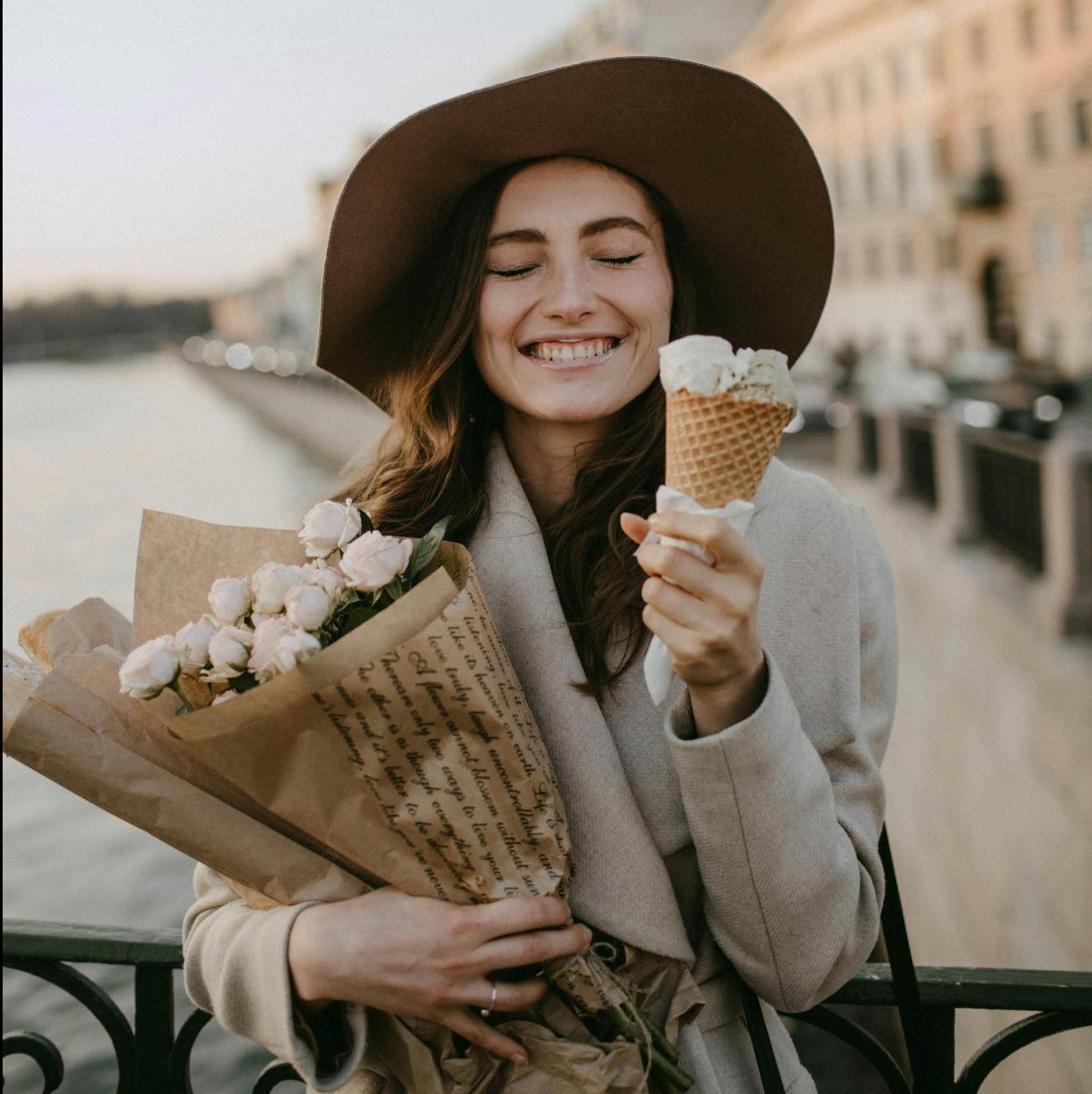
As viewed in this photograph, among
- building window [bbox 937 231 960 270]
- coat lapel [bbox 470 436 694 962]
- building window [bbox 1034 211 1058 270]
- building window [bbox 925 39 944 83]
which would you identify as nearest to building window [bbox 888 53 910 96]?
building window [bbox 925 39 944 83]

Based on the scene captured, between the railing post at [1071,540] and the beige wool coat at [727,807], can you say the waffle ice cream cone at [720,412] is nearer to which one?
the beige wool coat at [727,807]

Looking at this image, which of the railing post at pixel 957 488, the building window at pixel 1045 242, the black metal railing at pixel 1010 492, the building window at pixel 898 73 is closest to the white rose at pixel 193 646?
the black metal railing at pixel 1010 492

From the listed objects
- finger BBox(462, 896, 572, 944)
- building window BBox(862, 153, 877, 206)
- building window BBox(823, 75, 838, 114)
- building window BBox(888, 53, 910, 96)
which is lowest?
finger BBox(462, 896, 572, 944)

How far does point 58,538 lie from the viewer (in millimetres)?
19359

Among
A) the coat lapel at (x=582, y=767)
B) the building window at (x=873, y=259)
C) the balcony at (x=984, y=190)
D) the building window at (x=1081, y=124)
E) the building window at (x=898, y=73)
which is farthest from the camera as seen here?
the building window at (x=873, y=259)

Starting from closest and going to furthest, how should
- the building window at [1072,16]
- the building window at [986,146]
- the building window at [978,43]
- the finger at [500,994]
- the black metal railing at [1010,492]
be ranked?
the finger at [500,994]
the black metal railing at [1010,492]
the building window at [1072,16]
the building window at [978,43]
the building window at [986,146]

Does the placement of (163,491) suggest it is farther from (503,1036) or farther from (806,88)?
(806,88)

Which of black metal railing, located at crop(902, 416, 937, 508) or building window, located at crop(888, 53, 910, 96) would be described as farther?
building window, located at crop(888, 53, 910, 96)

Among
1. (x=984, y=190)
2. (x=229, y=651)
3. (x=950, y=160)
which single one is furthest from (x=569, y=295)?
(x=950, y=160)

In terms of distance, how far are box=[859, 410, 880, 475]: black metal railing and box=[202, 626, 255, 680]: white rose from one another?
13851 millimetres

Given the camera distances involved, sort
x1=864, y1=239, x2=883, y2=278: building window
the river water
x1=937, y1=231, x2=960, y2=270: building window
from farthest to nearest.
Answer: x1=864, y1=239, x2=883, y2=278: building window, x1=937, y1=231, x2=960, y2=270: building window, the river water

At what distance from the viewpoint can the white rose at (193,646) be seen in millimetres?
1212

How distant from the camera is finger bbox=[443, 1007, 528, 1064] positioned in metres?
1.34

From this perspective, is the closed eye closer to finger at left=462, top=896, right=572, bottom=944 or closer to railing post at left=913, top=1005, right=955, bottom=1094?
finger at left=462, top=896, right=572, bottom=944
